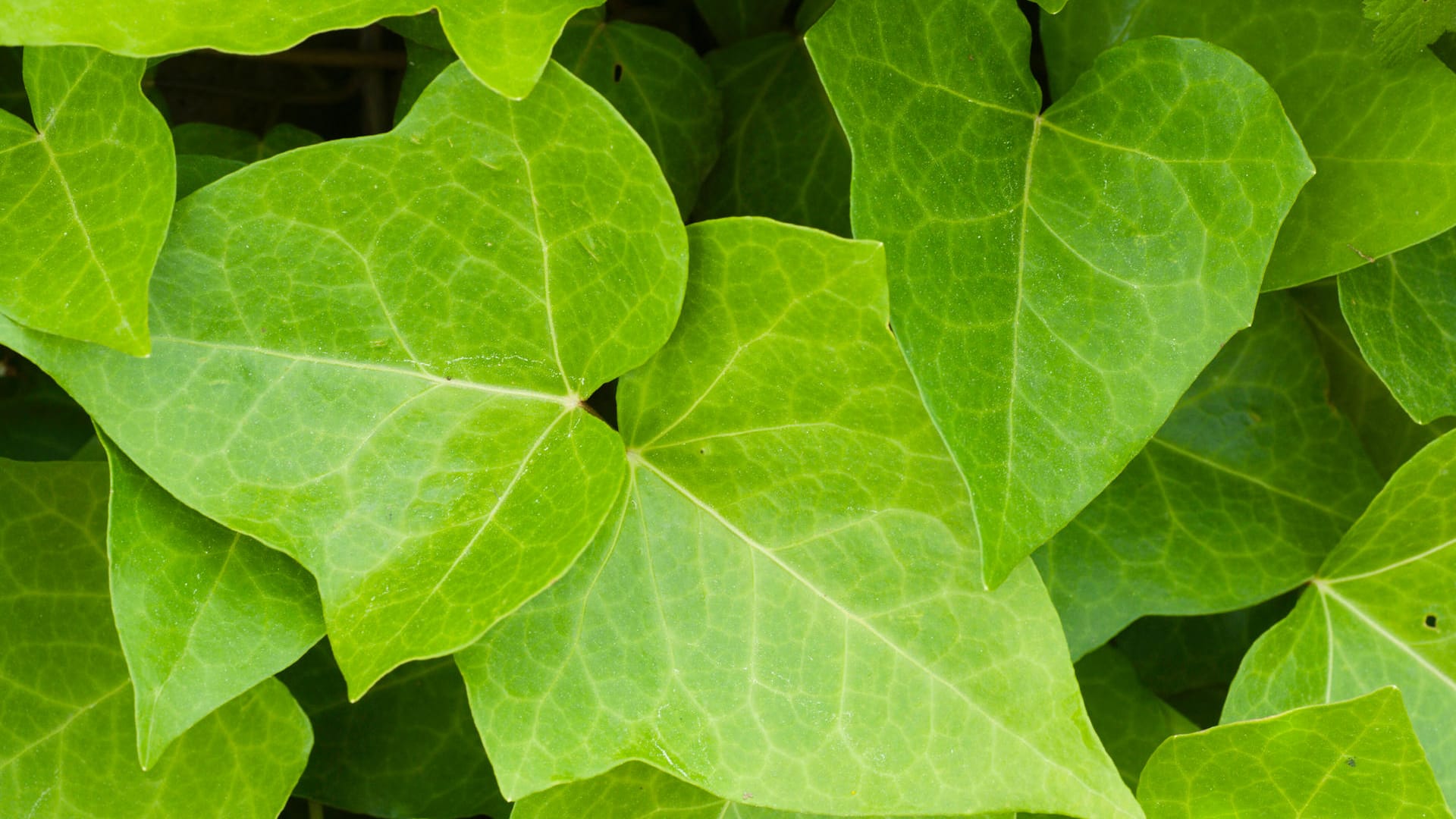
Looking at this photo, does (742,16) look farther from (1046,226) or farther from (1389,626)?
(1389,626)

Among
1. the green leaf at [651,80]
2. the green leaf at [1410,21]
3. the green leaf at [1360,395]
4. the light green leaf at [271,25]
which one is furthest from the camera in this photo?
the green leaf at [1360,395]

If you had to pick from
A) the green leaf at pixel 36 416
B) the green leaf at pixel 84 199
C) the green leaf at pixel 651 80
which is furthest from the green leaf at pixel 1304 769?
the green leaf at pixel 36 416

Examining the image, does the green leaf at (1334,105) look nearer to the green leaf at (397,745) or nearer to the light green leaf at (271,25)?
the light green leaf at (271,25)

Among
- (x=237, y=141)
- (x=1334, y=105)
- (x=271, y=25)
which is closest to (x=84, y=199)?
(x=271, y=25)

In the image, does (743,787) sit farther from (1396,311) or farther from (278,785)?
(1396,311)

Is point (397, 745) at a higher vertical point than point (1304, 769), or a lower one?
lower

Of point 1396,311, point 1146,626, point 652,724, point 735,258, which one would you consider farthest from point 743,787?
point 1396,311

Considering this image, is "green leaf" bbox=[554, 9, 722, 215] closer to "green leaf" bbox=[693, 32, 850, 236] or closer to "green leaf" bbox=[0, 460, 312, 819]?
"green leaf" bbox=[693, 32, 850, 236]
